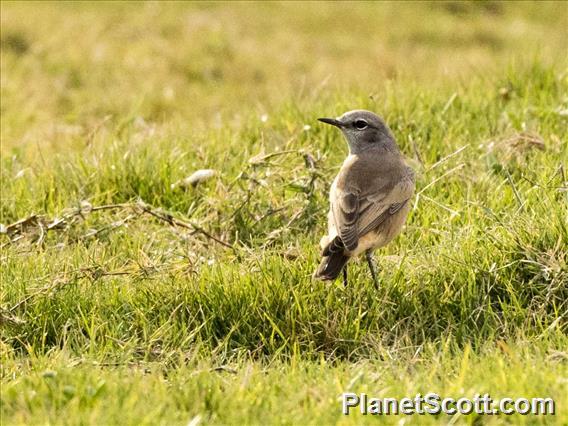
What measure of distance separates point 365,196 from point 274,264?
34.3 inches

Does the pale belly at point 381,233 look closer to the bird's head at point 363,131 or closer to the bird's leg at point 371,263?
the bird's leg at point 371,263

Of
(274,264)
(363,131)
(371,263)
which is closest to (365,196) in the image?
(371,263)

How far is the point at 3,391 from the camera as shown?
4.77 meters

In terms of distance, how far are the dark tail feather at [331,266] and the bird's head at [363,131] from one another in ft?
4.53

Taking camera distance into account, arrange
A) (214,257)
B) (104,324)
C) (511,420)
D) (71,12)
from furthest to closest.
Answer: (71,12) → (214,257) → (104,324) → (511,420)

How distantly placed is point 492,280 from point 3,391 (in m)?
2.76

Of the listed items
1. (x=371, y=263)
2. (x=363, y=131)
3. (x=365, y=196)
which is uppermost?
(x=363, y=131)

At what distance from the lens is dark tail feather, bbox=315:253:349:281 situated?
581 cm

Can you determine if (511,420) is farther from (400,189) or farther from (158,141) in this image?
(158,141)

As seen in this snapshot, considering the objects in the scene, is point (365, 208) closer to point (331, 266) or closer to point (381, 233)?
point (381, 233)

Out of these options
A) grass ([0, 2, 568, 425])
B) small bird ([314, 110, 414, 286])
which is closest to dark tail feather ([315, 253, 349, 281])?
small bird ([314, 110, 414, 286])

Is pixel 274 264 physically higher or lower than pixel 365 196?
lower

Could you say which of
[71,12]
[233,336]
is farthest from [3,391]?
[71,12]

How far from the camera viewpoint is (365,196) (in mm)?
6574
